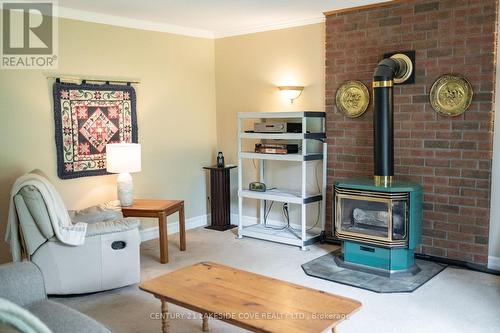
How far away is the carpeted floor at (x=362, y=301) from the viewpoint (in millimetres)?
3018

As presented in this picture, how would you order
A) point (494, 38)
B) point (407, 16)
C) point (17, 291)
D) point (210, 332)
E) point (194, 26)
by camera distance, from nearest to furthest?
point (17, 291)
point (210, 332)
point (494, 38)
point (407, 16)
point (194, 26)

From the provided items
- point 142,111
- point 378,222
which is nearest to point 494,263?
point 378,222

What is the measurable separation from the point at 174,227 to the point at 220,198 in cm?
60

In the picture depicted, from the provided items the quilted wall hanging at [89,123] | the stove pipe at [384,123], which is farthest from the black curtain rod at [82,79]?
the stove pipe at [384,123]

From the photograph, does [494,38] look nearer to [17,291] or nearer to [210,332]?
[210,332]

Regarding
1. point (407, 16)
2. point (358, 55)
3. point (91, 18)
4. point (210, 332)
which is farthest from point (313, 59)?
point (210, 332)

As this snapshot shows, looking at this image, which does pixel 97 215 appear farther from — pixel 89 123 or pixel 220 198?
pixel 220 198

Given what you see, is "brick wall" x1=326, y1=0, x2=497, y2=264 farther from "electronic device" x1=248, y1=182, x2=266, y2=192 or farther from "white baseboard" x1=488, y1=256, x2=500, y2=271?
"electronic device" x1=248, y1=182, x2=266, y2=192

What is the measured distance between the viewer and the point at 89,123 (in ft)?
15.0

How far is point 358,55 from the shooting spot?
4559mm

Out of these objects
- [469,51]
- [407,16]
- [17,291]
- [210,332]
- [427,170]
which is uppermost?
[407,16]

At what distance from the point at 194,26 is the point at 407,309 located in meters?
3.67

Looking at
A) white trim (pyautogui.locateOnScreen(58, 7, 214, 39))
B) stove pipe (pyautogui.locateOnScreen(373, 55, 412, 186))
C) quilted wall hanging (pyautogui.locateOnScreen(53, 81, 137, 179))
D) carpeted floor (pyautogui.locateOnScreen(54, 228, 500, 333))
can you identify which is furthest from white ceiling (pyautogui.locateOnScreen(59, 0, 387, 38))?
carpeted floor (pyautogui.locateOnScreen(54, 228, 500, 333))

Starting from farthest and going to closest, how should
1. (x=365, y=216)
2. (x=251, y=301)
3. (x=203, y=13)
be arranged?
(x=203, y=13) < (x=365, y=216) < (x=251, y=301)
